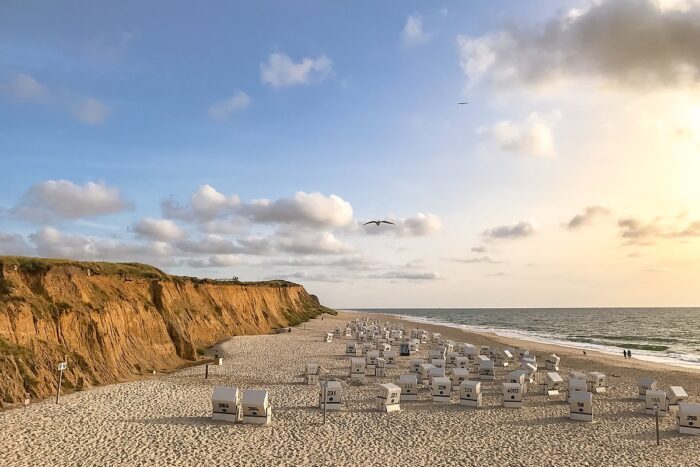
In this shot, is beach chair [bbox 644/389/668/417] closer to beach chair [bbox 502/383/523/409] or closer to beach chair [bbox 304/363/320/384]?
beach chair [bbox 502/383/523/409]

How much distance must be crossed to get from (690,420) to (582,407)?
4013 millimetres

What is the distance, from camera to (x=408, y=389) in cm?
2462

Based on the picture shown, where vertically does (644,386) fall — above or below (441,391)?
above

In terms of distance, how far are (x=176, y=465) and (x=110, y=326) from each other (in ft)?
54.8

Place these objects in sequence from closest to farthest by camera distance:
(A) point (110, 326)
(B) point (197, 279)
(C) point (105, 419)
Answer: (C) point (105, 419) < (A) point (110, 326) < (B) point (197, 279)

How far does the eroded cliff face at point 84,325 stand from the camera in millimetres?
22469

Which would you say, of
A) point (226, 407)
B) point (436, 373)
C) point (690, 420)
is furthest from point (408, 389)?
point (690, 420)

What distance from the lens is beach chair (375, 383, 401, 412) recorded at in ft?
72.4

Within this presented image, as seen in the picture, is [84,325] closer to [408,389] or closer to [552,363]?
[408,389]

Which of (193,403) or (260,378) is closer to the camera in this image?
(193,403)

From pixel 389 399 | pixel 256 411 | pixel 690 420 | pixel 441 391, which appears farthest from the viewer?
pixel 441 391

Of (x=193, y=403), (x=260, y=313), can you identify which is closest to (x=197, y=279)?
(x=260, y=313)

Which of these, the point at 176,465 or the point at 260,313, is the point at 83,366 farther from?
the point at 260,313

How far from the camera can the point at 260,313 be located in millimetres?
69750
